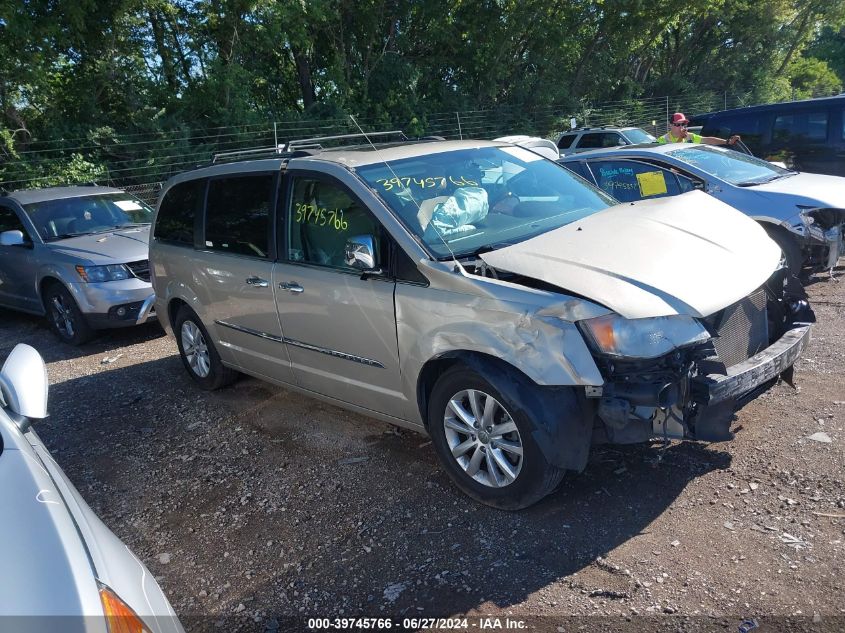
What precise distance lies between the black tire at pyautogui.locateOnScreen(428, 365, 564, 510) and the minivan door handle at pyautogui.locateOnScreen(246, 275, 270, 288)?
1.61 m

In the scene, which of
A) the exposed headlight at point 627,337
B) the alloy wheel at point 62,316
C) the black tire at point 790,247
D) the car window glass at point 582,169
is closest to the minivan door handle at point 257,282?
the exposed headlight at point 627,337

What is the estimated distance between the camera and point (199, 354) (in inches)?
227

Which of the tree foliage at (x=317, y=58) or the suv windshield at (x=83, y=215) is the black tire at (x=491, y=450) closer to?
the suv windshield at (x=83, y=215)

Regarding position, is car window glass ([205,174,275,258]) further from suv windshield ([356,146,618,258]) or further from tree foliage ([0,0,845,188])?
tree foliage ([0,0,845,188])

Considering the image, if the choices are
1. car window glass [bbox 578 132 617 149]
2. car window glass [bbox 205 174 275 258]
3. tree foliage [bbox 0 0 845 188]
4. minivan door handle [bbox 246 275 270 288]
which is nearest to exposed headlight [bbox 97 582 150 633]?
minivan door handle [bbox 246 275 270 288]

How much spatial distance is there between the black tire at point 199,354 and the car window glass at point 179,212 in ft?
2.05

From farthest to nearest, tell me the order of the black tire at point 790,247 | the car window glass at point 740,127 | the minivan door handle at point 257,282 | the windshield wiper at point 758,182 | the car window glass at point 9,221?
the car window glass at point 740,127 < the car window glass at point 9,221 < the windshield wiper at point 758,182 < the black tire at point 790,247 < the minivan door handle at point 257,282

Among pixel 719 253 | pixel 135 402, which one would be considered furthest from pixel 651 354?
pixel 135 402

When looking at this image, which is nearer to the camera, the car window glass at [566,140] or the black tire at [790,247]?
the black tire at [790,247]

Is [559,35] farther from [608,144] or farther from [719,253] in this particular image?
[719,253]

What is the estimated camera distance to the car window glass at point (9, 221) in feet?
27.3

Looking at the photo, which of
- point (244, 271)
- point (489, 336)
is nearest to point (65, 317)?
point (244, 271)

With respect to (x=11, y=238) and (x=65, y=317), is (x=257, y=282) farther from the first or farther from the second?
(x=11, y=238)

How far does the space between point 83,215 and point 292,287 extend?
5.43 m
